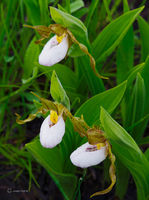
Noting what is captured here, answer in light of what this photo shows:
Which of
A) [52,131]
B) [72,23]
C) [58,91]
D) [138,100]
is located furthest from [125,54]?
[52,131]

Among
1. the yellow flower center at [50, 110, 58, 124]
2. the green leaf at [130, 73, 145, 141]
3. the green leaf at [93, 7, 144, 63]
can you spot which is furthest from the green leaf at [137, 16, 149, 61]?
the yellow flower center at [50, 110, 58, 124]

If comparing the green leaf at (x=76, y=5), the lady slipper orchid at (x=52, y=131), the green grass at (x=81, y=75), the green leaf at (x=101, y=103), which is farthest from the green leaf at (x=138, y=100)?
the green leaf at (x=76, y=5)

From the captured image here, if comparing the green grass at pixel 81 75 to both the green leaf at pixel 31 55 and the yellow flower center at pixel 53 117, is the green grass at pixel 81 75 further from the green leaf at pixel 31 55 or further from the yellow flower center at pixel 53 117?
the yellow flower center at pixel 53 117

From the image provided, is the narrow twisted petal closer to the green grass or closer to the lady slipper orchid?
the lady slipper orchid

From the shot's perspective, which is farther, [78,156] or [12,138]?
[12,138]

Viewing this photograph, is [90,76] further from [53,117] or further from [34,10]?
[34,10]

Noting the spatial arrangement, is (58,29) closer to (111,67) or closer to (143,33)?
(143,33)

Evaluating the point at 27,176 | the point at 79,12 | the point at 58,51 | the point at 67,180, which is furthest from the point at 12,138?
the point at 79,12
